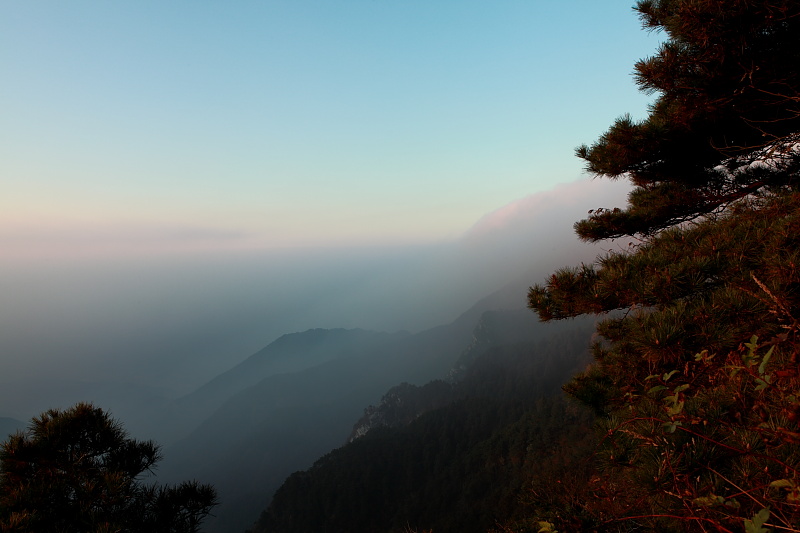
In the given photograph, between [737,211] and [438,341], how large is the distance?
178874mm

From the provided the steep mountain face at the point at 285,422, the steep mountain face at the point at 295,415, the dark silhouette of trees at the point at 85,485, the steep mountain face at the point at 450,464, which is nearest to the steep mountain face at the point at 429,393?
the steep mountain face at the point at 295,415

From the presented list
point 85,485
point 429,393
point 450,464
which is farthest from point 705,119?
point 429,393

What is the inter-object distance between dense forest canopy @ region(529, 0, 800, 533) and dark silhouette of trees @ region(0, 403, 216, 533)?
187 inches

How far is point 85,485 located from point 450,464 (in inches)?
2438

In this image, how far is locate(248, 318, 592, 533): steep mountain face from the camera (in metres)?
43.8

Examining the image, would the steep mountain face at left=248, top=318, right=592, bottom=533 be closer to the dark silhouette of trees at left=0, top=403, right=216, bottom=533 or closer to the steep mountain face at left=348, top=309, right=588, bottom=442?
the steep mountain face at left=348, top=309, right=588, bottom=442

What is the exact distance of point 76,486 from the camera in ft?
13.6

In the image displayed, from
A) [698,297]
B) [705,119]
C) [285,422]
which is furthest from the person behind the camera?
[285,422]

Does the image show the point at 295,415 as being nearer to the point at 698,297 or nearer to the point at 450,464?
the point at 450,464

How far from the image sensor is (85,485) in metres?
4.11

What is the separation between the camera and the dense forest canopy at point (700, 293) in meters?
1.43

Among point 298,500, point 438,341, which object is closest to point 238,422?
point 438,341

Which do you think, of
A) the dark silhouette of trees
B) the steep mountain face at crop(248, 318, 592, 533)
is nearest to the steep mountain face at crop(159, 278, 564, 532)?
the steep mountain face at crop(248, 318, 592, 533)

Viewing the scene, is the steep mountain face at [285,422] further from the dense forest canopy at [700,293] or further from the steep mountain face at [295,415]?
the dense forest canopy at [700,293]
